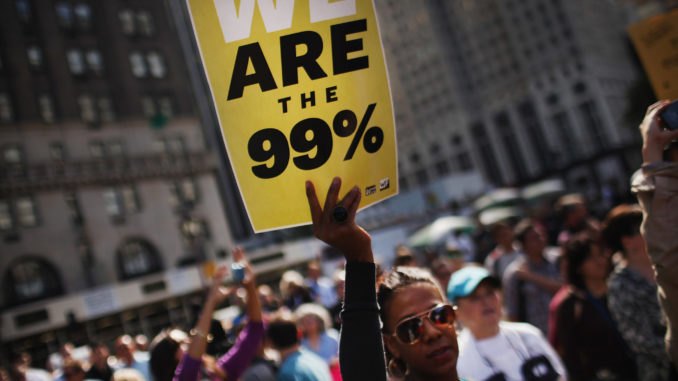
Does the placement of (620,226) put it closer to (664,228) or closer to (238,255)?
(664,228)

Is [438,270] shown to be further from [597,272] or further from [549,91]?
[549,91]

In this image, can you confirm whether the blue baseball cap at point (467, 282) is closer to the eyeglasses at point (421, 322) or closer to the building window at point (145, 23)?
the eyeglasses at point (421, 322)

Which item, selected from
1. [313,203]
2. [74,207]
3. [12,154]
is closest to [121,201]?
[74,207]

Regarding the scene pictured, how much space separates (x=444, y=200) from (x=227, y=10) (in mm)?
44394

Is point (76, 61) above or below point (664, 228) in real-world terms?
above

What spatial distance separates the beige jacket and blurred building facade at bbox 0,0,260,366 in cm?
2788

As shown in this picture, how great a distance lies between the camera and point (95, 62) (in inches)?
1409

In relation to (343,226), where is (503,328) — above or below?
below

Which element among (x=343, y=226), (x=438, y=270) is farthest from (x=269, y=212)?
(x=438, y=270)

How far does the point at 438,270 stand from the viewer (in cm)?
655

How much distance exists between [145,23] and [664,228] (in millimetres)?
41855

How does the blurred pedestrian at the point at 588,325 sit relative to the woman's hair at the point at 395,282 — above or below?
below

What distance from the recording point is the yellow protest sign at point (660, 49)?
10.9ft

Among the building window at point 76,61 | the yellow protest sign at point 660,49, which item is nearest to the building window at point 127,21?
the building window at point 76,61
